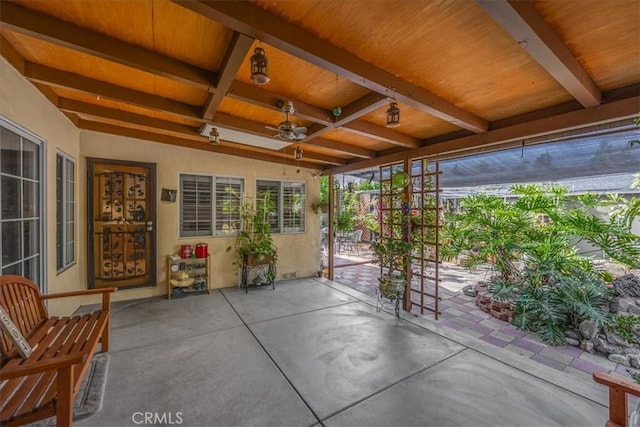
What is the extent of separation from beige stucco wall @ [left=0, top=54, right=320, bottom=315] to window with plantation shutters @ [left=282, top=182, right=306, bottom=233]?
0.13m

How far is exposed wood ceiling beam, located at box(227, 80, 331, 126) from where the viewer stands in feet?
7.80

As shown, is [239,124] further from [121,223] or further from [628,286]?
[628,286]

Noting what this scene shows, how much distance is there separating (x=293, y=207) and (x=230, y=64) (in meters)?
3.92

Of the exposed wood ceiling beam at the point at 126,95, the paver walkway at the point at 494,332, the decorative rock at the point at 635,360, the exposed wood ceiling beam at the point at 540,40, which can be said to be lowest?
the paver walkway at the point at 494,332

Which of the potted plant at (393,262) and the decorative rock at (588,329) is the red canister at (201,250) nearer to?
the potted plant at (393,262)

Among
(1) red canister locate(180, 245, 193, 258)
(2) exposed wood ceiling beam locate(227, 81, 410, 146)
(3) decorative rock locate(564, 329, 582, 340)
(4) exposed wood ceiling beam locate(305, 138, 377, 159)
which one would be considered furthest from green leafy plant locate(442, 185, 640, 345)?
(1) red canister locate(180, 245, 193, 258)

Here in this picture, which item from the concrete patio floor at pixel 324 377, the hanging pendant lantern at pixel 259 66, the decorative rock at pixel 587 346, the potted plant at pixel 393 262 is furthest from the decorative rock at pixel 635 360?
the hanging pendant lantern at pixel 259 66

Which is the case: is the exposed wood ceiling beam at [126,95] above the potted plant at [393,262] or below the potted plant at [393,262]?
above

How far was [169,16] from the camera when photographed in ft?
5.30

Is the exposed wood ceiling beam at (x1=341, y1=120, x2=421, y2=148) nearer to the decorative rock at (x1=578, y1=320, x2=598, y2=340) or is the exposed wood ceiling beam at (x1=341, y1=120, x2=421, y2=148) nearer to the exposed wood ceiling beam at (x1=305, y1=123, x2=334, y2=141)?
the exposed wood ceiling beam at (x1=305, y1=123, x2=334, y2=141)

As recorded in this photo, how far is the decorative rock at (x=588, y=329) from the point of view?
9.64ft

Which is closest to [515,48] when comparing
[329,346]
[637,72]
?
[637,72]

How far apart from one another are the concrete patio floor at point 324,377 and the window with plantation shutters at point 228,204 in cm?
179

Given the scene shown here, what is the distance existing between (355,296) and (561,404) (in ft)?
9.12
